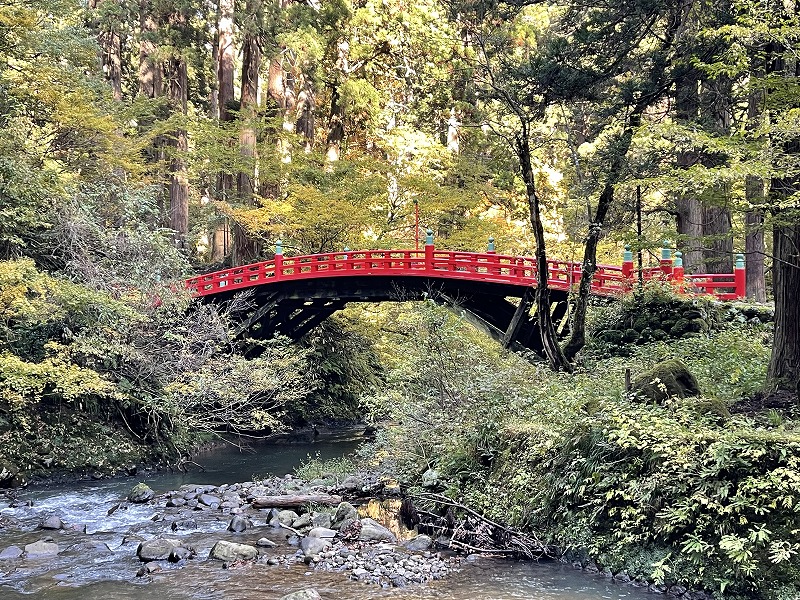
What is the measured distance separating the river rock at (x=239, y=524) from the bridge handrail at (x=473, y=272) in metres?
7.80

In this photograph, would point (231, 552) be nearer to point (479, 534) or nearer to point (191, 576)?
point (191, 576)

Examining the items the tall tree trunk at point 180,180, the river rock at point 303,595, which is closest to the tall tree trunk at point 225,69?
the tall tree trunk at point 180,180

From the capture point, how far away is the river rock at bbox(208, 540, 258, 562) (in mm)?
8727

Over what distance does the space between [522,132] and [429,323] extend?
461 centimetres

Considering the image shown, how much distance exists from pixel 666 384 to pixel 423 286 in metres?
10.2

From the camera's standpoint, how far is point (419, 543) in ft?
29.2

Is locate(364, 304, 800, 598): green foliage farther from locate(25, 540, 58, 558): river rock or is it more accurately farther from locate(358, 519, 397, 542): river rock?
locate(25, 540, 58, 558): river rock

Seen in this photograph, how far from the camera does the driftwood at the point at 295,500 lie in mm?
11331

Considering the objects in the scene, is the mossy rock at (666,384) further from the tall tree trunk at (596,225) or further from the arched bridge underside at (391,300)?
the arched bridge underside at (391,300)

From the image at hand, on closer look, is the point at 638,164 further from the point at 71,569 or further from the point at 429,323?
the point at 71,569

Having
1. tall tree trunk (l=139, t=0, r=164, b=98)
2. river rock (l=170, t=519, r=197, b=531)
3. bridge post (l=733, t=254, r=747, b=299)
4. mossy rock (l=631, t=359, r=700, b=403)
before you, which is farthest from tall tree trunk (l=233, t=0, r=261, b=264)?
mossy rock (l=631, t=359, r=700, b=403)

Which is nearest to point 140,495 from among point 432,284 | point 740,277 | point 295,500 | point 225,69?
point 295,500

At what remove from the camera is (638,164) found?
12.9m

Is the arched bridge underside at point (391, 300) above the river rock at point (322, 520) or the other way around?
above
